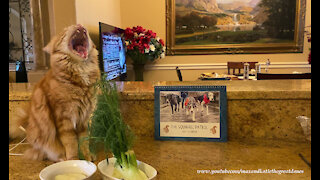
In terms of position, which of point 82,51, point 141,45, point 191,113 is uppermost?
point 141,45

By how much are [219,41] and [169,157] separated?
12.9 feet

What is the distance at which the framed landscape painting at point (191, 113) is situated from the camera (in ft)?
3.03

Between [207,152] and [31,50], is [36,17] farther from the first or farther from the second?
[207,152]

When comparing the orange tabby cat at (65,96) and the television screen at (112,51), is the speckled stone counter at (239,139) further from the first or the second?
the television screen at (112,51)

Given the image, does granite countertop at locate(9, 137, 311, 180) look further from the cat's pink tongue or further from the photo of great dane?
the cat's pink tongue

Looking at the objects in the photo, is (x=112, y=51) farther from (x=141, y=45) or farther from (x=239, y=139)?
(x=239, y=139)

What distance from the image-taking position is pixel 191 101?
931 millimetres

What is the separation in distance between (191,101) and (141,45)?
3.14 meters

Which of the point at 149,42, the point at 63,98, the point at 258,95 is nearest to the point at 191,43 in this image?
the point at 149,42

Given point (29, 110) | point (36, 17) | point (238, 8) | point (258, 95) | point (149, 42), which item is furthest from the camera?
point (238, 8)

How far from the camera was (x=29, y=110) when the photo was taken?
787 millimetres

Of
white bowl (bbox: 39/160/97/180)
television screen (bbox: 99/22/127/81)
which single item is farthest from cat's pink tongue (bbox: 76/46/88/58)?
television screen (bbox: 99/22/127/81)

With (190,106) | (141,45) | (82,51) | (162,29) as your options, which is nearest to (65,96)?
(82,51)

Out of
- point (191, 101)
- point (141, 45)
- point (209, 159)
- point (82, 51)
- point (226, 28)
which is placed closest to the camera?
point (82, 51)
